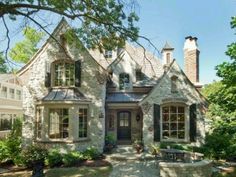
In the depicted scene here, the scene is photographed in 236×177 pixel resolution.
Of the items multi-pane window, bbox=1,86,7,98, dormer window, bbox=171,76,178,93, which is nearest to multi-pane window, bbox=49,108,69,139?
dormer window, bbox=171,76,178,93

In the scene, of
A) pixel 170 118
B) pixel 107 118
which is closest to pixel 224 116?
pixel 170 118

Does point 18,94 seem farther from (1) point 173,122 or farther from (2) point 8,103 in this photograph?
(1) point 173,122

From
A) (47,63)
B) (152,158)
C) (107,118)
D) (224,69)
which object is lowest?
(152,158)

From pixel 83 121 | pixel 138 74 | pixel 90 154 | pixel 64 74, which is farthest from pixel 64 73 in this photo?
pixel 138 74

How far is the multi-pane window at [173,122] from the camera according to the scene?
18.4 metres

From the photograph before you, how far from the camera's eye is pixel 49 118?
1734 centimetres

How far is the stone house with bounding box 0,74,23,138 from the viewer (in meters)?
28.5

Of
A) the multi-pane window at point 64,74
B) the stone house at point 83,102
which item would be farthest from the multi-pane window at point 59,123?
the multi-pane window at point 64,74

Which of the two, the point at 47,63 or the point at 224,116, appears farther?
the point at 224,116

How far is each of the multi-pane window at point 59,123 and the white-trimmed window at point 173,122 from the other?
644 centimetres

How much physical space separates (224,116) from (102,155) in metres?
9.28

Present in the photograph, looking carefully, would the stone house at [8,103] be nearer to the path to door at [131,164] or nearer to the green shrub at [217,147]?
the path to door at [131,164]

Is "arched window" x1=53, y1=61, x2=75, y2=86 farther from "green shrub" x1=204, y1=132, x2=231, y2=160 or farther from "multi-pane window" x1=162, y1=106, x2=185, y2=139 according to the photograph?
"green shrub" x1=204, y1=132, x2=231, y2=160

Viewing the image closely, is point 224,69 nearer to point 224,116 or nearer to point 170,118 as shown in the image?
point 170,118
